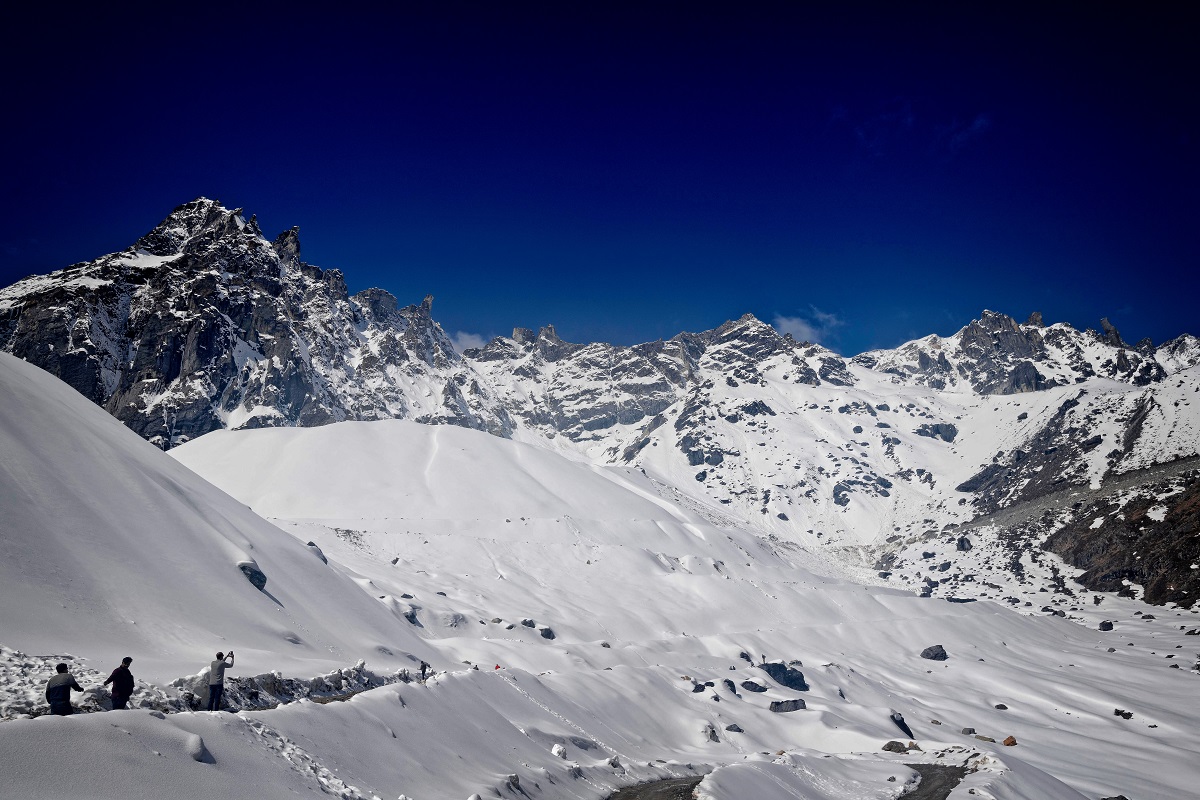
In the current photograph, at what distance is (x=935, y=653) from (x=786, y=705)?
147ft

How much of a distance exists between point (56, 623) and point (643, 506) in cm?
11405

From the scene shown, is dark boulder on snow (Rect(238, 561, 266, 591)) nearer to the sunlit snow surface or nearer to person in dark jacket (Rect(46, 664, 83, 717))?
the sunlit snow surface

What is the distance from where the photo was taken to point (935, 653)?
8862 cm

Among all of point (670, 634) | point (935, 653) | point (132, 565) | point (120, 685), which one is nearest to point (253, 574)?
point (132, 565)

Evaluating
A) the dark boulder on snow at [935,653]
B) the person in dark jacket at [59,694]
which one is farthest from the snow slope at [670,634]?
the person in dark jacket at [59,694]

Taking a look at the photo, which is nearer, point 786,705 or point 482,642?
point 482,642

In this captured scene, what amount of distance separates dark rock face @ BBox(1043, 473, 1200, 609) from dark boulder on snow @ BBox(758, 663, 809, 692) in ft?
320

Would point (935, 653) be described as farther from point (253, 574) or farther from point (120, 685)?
point (120, 685)

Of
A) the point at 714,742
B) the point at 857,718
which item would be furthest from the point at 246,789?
the point at 857,718

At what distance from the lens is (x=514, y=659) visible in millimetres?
51312

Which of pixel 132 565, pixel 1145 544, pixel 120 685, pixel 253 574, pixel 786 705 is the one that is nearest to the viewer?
pixel 120 685

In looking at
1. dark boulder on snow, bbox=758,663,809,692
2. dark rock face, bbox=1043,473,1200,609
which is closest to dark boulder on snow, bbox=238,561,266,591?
dark boulder on snow, bbox=758,663,809,692

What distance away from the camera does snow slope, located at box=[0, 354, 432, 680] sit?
68.5 ft

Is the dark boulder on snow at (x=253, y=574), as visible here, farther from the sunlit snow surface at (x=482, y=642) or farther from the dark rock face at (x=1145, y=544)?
the dark rock face at (x=1145, y=544)
